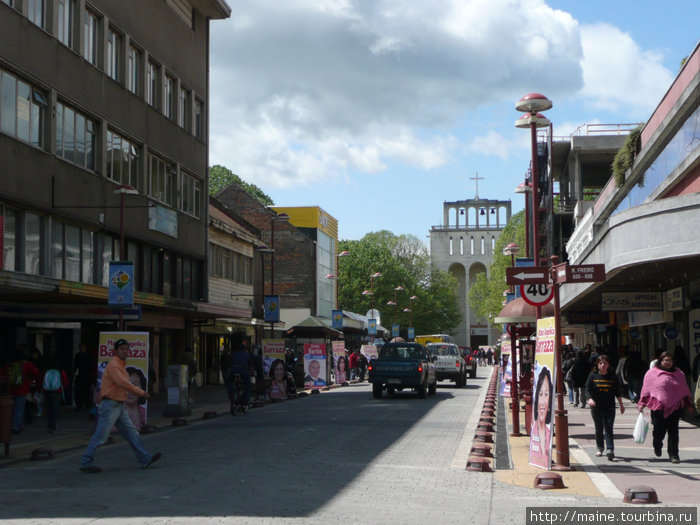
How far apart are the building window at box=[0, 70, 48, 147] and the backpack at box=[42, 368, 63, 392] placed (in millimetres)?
7402

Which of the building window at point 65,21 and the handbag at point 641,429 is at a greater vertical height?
the building window at point 65,21

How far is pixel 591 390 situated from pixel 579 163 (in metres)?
55.6

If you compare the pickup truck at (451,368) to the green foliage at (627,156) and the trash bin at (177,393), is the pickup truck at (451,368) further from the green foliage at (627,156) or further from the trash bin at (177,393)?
the trash bin at (177,393)

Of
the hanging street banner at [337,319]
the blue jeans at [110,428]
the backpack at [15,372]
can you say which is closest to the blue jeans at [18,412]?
the backpack at [15,372]

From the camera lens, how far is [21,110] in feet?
81.1

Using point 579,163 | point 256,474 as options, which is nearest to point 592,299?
point 256,474

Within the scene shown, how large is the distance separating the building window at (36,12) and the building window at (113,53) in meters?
4.77

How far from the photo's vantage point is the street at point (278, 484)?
30.3 ft

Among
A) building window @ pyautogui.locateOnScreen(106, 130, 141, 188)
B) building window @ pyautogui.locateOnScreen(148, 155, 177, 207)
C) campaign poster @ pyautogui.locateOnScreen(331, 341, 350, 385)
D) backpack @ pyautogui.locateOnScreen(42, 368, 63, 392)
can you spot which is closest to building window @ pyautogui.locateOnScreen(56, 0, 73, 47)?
building window @ pyautogui.locateOnScreen(106, 130, 141, 188)

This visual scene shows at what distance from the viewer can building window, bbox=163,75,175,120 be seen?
37125 mm

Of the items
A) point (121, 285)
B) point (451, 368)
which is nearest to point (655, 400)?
point (121, 285)

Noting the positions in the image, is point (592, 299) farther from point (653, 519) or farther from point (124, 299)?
point (653, 519)

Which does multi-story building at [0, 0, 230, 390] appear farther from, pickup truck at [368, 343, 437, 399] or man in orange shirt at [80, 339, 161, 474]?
man in orange shirt at [80, 339, 161, 474]

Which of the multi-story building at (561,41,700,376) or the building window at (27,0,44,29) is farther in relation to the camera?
the building window at (27,0,44,29)
